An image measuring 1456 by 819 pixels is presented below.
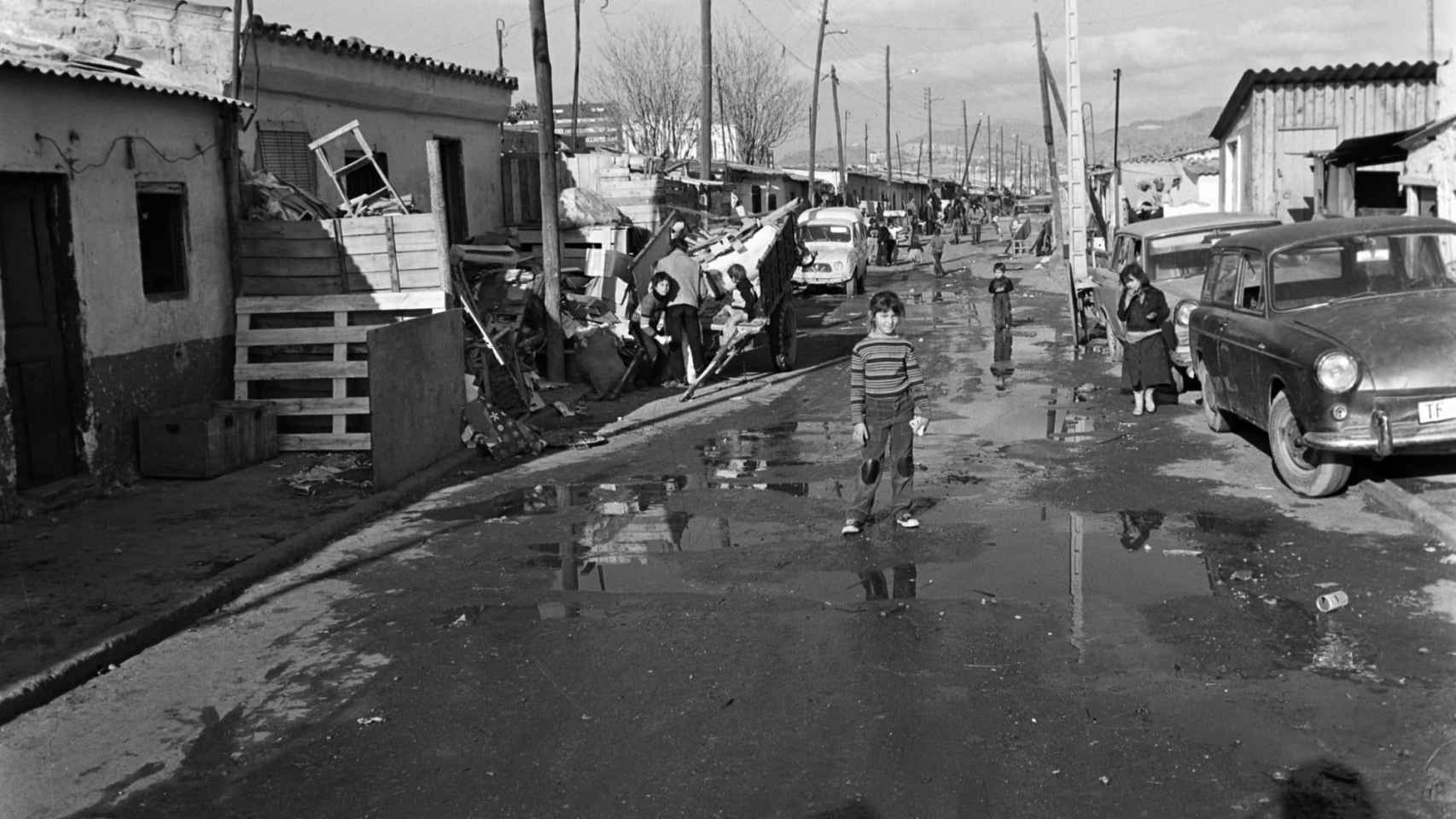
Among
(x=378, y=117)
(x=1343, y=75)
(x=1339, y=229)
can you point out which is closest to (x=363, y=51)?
(x=378, y=117)

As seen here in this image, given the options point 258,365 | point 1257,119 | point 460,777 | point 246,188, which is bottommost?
point 460,777

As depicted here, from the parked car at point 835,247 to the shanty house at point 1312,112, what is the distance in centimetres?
1073

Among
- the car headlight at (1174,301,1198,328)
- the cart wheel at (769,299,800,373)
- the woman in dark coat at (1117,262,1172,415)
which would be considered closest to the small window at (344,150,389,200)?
the cart wheel at (769,299,800,373)

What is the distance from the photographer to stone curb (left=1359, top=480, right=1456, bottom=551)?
7852mm

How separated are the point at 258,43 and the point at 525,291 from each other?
418 centimetres

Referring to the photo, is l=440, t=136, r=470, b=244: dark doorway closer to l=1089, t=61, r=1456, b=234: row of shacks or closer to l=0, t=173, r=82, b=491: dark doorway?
l=0, t=173, r=82, b=491: dark doorway

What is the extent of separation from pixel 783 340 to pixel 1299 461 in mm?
10141

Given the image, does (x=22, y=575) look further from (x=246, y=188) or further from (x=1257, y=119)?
(x=1257, y=119)

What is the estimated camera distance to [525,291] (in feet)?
54.7

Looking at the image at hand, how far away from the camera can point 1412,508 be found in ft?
27.3

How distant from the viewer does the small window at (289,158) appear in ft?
52.6

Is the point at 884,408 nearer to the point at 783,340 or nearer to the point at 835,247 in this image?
the point at 783,340

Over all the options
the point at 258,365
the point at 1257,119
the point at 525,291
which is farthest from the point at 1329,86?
the point at 258,365

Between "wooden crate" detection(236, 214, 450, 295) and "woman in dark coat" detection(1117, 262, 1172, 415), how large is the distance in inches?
267
